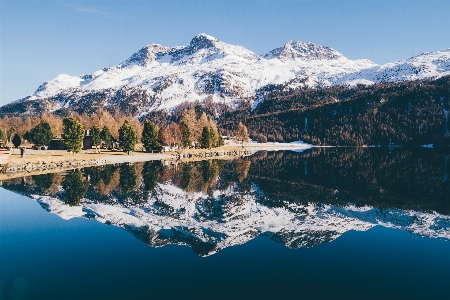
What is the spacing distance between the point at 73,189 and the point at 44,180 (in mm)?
12833

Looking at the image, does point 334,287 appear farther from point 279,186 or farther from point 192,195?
point 279,186

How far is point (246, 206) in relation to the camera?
124 ft

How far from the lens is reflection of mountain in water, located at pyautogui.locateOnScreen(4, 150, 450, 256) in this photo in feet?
89.4

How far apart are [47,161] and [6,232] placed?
187 ft

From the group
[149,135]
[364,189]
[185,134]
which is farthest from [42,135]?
[364,189]

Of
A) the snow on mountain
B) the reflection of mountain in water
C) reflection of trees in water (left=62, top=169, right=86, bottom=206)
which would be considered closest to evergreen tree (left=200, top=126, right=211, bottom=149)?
the reflection of mountain in water

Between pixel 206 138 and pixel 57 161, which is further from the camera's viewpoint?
pixel 206 138

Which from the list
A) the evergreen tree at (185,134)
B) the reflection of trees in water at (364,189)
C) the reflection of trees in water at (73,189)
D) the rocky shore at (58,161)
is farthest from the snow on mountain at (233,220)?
the evergreen tree at (185,134)

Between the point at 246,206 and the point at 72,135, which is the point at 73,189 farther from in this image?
the point at 72,135

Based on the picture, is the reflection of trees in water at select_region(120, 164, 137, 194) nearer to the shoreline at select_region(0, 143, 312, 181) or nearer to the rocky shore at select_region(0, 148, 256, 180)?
the shoreline at select_region(0, 143, 312, 181)

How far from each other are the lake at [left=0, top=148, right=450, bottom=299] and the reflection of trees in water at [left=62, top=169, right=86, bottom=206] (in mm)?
256

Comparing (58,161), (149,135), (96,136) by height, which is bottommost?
(58,161)

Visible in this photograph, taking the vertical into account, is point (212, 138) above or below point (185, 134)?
below

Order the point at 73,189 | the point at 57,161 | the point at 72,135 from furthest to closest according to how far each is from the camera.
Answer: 1. the point at 72,135
2. the point at 57,161
3. the point at 73,189
